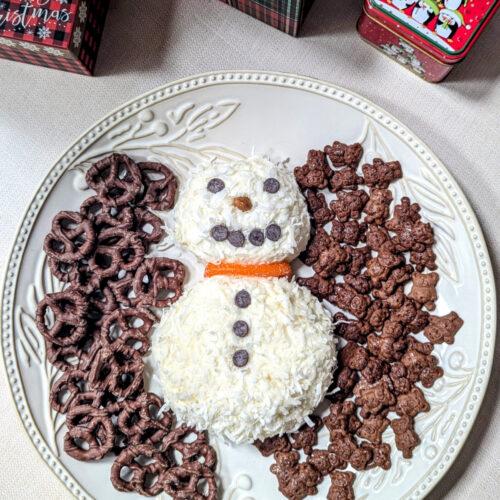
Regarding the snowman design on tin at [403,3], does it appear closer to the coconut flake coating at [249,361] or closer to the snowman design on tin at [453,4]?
the snowman design on tin at [453,4]

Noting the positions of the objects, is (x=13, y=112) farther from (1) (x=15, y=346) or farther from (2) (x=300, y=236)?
(2) (x=300, y=236)

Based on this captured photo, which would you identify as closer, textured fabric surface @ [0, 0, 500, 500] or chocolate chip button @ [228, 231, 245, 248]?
chocolate chip button @ [228, 231, 245, 248]

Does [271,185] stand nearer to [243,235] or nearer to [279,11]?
[243,235]

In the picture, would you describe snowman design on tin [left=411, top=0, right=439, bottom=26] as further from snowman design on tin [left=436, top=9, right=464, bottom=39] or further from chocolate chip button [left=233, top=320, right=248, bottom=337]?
chocolate chip button [left=233, top=320, right=248, bottom=337]

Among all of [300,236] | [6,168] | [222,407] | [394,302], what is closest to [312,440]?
[222,407]

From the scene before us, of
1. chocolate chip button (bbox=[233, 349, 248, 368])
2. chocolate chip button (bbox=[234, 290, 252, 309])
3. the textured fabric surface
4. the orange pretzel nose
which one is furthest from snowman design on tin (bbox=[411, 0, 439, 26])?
chocolate chip button (bbox=[233, 349, 248, 368])

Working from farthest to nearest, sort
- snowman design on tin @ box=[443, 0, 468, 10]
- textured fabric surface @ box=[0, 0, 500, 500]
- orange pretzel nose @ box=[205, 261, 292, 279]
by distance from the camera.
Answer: textured fabric surface @ box=[0, 0, 500, 500], orange pretzel nose @ box=[205, 261, 292, 279], snowman design on tin @ box=[443, 0, 468, 10]

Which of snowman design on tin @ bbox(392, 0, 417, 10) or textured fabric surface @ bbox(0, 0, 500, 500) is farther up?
snowman design on tin @ bbox(392, 0, 417, 10)
